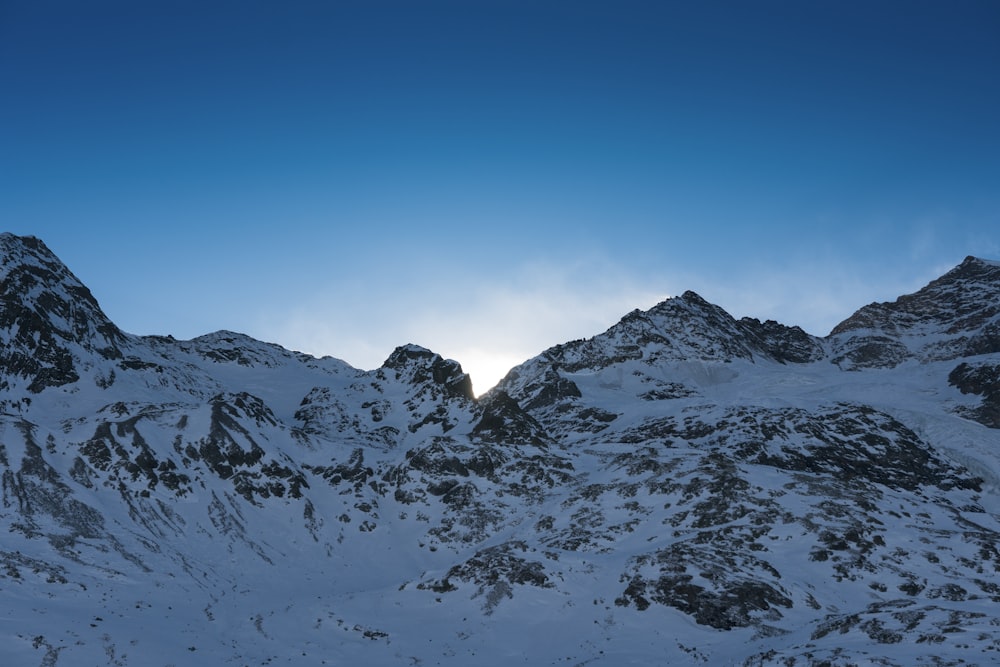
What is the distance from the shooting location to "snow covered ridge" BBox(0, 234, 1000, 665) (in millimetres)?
39500

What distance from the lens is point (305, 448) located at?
93.6 metres

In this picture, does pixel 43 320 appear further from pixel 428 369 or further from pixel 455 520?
pixel 455 520

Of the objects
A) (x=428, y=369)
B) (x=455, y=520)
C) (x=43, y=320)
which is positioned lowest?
(x=455, y=520)

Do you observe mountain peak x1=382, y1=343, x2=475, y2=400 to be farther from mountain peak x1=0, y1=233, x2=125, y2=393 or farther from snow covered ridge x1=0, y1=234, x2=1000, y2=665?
mountain peak x1=0, y1=233, x2=125, y2=393

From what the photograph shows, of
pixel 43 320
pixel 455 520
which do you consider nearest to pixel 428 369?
pixel 455 520

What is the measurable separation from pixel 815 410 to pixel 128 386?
113m

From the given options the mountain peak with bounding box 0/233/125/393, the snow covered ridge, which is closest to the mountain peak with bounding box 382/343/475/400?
the snow covered ridge

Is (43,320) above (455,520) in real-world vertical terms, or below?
above

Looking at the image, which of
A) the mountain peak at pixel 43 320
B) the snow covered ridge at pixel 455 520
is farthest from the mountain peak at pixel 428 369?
the mountain peak at pixel 43 320

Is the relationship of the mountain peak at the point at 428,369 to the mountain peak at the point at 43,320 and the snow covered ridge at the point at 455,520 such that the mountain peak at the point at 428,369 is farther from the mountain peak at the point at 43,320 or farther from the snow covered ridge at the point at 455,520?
the mountain peak at the point at 43,320

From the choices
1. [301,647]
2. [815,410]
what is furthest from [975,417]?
[301,647]

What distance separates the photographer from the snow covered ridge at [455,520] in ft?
130

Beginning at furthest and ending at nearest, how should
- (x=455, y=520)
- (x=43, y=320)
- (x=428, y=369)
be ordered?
(x=428, y=369) < (x=43, y=320) < (x=455, y=520)

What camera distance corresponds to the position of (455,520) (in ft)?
262
